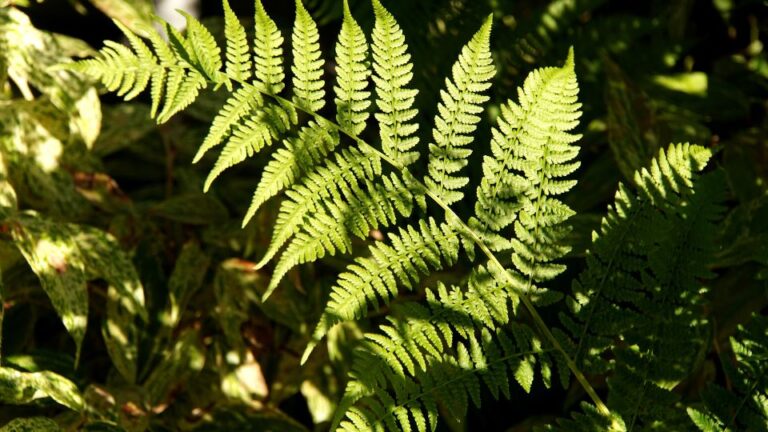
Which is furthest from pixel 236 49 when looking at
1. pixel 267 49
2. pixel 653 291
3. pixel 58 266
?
pixel 653 291

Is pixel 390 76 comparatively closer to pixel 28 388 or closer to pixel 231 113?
pixel 231 113

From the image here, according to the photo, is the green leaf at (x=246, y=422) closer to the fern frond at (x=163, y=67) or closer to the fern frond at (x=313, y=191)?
the fern frond at (x=313, y=191)

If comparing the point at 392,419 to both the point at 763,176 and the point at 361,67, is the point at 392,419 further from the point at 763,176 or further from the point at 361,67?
the point at 763,176

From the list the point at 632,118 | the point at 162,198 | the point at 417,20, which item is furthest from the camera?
the point at 162,198

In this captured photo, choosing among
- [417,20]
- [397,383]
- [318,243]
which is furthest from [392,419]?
[417,20]

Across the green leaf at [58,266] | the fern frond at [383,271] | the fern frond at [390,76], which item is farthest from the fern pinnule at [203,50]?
the green leaf at [58,266]

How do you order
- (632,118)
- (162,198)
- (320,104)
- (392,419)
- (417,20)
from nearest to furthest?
1. (392,419)
2. (320,104)
3. (632,118)
4. (417,20)
5. (162,198)

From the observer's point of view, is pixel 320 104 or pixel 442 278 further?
pixel 442 278
